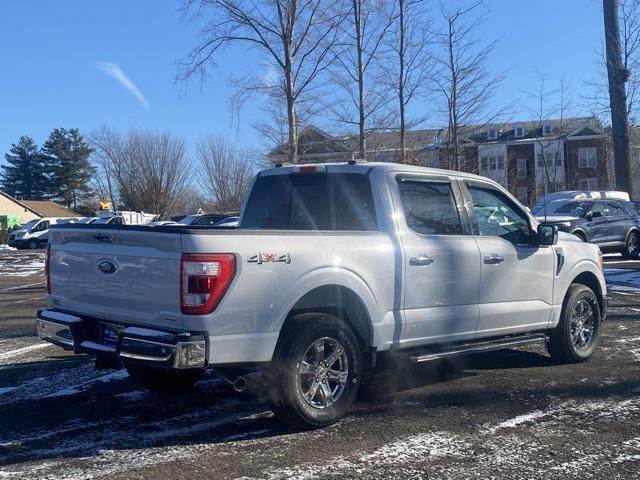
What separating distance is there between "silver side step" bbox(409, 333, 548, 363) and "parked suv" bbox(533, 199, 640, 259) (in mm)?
12175

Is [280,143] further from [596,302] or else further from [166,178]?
[166,178]

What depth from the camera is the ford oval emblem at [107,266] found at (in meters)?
5.30

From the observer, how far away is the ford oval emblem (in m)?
5.30

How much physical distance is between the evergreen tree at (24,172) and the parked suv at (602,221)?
73658 millimetres

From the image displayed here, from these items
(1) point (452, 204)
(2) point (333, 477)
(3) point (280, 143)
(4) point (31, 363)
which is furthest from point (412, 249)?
(3) point (280, 143)

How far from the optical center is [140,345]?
16.2 feet

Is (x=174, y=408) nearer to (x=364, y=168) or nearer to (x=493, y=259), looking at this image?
(x=364, y=168)

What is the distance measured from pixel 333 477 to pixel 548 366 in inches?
156

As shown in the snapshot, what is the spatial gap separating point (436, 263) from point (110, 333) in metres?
2.71

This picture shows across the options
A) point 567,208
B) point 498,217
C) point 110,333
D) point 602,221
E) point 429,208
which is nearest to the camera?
point 110,333

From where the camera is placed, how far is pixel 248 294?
4984mm

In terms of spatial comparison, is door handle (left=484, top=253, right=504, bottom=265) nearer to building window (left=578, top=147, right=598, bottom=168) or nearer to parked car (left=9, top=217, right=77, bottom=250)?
parked car (left=9, top=217, right=77, bottom=250)

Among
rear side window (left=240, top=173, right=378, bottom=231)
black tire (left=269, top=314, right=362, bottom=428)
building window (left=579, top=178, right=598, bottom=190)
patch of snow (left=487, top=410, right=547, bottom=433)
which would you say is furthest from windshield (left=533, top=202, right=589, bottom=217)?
building window (left=579, top=178, right=598, bottom=190)

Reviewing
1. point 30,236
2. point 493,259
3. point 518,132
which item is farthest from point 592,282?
point 518,132
